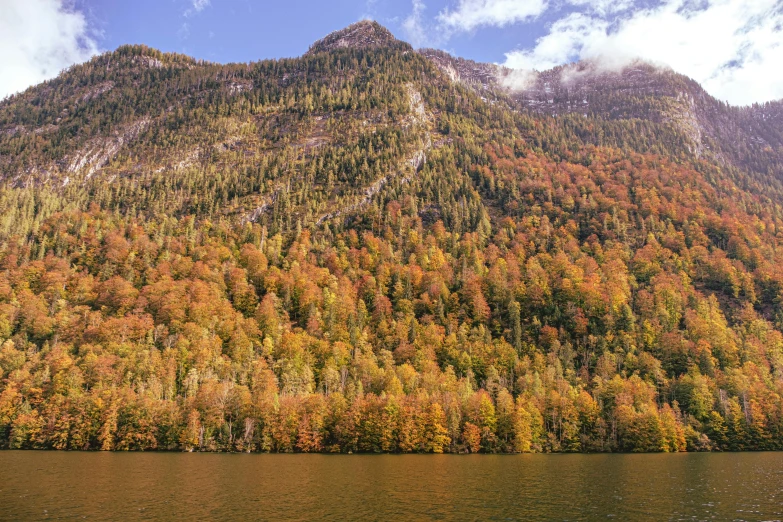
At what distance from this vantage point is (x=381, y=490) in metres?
52.0

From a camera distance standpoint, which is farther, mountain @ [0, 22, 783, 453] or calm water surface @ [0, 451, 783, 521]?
mountain @ [0, 22, 783, 453]

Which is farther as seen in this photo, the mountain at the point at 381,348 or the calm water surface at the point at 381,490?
the mountain at the point at 381,348

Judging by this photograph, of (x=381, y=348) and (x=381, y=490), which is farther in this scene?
(x=381, y=348)

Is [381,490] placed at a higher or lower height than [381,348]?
lower

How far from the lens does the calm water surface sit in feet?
134

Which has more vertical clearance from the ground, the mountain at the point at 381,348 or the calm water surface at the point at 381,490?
the mountain at the point at 381,348

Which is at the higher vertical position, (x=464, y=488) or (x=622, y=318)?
(x=622, y=318)

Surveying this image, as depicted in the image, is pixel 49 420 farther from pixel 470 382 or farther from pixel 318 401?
pixel 470 382

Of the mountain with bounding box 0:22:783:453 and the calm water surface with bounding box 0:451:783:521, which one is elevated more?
the mountain with bounding box 0:22:783:453

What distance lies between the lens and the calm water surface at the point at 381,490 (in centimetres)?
4081

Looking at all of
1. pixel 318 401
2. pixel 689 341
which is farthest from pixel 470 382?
pixel 689 341

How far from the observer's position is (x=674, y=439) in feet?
365

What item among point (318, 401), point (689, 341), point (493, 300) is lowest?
point (318, 401)

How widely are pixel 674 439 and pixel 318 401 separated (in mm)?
83424
